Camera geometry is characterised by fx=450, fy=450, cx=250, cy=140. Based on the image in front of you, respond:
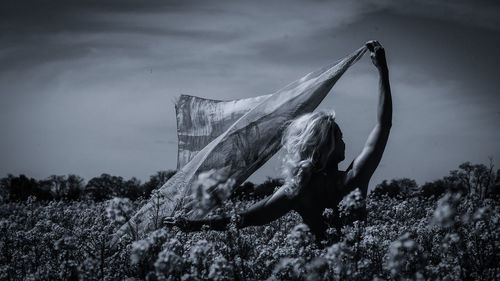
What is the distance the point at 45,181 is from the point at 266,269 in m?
66.7

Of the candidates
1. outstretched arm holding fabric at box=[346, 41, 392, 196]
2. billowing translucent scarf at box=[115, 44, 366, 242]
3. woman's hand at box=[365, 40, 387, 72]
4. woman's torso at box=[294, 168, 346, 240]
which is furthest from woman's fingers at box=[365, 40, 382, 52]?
woman's torso at box=[294, 168, 346, 240]

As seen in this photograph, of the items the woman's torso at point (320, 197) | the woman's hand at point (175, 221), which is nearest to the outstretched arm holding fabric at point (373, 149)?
the woman's torso at point (320, 197)

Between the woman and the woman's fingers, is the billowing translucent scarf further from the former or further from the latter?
the woman's fingers

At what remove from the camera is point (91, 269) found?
3580 millimetres

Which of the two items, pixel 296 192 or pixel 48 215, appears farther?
pixel 48 215

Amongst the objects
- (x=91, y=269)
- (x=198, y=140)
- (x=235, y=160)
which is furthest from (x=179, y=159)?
(x=91, y=269)

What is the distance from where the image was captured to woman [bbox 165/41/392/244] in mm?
5012

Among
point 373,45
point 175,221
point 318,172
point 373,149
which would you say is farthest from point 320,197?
point 373,45

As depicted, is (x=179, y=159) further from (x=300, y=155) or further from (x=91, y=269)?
(x=91, y=269)

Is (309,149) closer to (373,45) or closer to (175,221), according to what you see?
(373,45)

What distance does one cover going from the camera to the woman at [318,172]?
501 cm

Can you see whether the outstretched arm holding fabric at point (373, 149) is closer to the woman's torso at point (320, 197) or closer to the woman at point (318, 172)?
the woman at point (318, 172)

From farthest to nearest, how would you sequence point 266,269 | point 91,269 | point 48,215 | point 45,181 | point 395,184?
point 45,181
point 395,184
point 48,215
point 266,269
point 91,269

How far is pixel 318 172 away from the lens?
16.7ft
